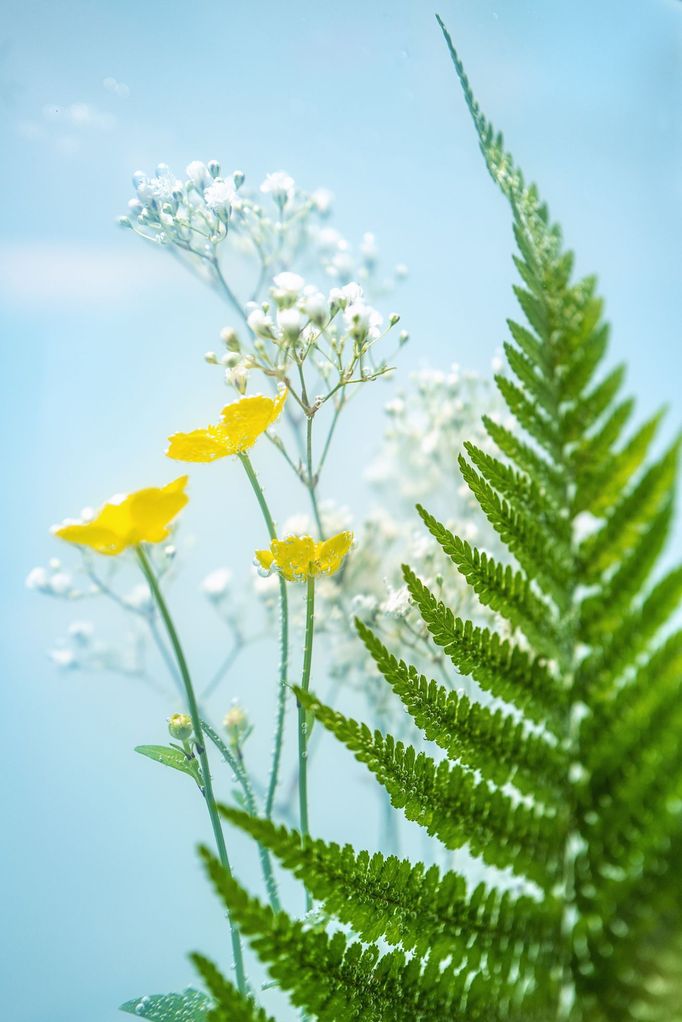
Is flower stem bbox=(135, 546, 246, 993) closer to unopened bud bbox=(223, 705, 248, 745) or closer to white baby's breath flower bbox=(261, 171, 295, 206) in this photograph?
unopened bud bbox=(223, 705, 248, 745)

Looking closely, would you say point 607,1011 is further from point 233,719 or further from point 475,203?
point 475,203

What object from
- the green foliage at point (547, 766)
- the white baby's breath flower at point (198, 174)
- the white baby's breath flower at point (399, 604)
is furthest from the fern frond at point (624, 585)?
the white baby's breath flower at point (198, 174)

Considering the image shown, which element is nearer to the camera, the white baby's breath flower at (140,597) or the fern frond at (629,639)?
the fern frond at (629,639)

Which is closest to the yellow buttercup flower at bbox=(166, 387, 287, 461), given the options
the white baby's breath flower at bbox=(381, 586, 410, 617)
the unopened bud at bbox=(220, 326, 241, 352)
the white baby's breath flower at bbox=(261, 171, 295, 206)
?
the unopened bud at bbox=(220, 326, 241, 352)

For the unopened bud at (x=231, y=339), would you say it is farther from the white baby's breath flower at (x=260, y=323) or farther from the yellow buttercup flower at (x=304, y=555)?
the yellow buttercup flower at (x=304, y=555)

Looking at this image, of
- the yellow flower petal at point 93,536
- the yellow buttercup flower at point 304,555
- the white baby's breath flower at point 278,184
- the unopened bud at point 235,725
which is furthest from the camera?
the white baby's breath flower at point 278,184
